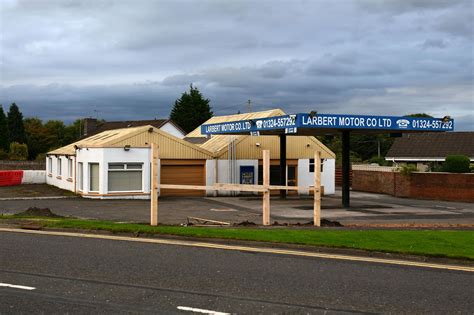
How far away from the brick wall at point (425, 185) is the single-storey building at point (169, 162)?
3.83 m

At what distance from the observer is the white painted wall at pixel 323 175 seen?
37.8 metres

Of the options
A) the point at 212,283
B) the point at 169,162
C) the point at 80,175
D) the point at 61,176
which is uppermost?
the point at 169,162

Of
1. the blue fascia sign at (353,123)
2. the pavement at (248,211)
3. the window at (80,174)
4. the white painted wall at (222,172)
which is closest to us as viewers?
the pavement at (248,211)

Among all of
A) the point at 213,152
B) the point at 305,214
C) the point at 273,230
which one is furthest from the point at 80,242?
the point at 213,152

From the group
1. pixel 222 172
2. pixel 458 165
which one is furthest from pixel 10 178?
pixel 458 165

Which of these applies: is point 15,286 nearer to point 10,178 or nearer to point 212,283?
point 212,283

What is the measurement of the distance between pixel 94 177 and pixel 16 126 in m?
75.0

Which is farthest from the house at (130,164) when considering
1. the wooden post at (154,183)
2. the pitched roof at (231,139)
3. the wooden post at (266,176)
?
the wooden post at (266,176)

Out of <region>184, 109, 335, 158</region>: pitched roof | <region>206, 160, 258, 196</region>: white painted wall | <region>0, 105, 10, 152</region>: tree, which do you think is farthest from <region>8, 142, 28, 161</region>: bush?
<region>206, 160, 258, 196</region>: white painted wall

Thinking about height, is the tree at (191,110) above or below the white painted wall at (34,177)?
above

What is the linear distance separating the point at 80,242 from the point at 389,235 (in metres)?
7.42

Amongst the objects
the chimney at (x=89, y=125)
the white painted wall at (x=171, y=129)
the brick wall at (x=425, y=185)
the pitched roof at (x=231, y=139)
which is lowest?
the brick wall at (x=425, y=185)

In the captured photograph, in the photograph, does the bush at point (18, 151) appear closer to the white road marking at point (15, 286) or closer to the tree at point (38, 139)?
the tree at point (38, 139)

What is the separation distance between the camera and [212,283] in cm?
839
